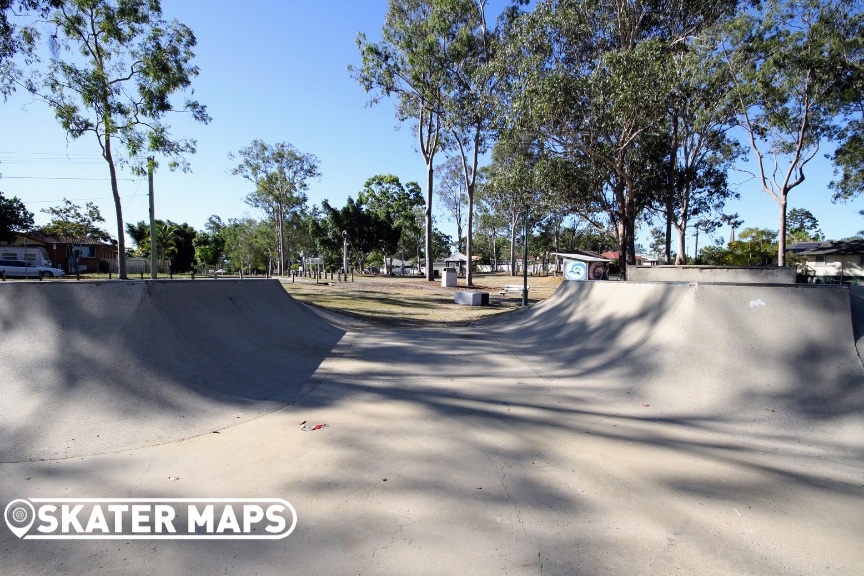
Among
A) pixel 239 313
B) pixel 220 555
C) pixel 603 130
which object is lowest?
pixel 220 555

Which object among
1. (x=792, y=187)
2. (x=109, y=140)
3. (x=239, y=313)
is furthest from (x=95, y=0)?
(x=792, y=187)

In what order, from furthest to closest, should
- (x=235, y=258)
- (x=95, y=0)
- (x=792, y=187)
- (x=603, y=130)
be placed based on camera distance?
1. (x=235, y=258)
2. (x=792, y=187)
3. (x=603, y=130)
4. (x=95, y=0)

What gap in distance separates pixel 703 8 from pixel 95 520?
86.0ft

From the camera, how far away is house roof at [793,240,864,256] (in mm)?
38750

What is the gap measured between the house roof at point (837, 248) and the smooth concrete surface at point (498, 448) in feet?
155

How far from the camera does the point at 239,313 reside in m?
7.92

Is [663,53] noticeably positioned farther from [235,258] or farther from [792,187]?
[235,258]

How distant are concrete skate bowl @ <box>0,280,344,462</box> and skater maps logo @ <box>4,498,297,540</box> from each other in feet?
2.90

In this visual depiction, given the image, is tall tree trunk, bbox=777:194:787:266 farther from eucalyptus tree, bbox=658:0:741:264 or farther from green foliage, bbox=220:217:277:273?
green foliage, bbox=220:217:277:273

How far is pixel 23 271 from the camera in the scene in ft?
95.7

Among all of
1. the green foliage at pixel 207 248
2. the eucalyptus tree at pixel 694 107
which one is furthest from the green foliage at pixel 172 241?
the eucalyptus tree at pixel 694 107

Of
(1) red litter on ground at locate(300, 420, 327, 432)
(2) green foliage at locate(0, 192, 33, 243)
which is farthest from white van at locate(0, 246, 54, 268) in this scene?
(1) red litter on ground at locate(300, 420, 327, 432)

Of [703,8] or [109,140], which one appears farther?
[703,8]

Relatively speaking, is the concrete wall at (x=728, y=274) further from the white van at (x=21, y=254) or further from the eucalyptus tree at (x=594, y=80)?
the white van at (x=21, y=254)
